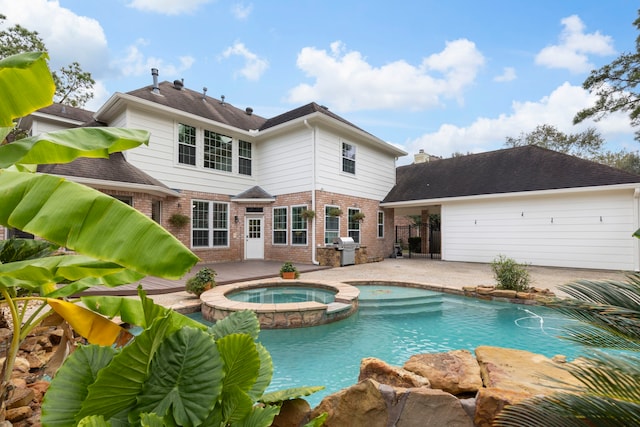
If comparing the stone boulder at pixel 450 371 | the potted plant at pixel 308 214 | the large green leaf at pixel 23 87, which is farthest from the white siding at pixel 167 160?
the stone boulder at pixel 450 371

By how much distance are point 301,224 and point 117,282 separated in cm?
1102

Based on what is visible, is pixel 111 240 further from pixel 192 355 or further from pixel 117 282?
pixel 117 282

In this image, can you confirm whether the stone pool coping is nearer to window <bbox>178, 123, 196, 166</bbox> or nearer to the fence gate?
window <bbox>178, 123, 196, 166</bbox>

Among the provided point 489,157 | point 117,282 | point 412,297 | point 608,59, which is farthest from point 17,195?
point 608,59

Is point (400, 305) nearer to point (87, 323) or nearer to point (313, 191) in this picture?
point (87, 323)

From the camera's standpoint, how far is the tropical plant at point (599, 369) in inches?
48.7

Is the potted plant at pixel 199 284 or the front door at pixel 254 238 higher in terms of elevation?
the front door at pixel 254 238

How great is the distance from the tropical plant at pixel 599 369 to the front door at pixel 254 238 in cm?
1297

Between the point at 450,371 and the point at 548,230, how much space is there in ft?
40.0

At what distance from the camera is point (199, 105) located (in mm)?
13953

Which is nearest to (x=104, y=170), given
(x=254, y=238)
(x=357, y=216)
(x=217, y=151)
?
(x=217, y=151)

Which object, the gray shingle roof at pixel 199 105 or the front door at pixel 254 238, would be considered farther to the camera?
the front door at pixel 254 238

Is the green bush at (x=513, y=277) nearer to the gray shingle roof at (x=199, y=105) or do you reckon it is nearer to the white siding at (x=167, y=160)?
the white siding at (x=167, y=160)

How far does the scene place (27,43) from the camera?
17.1 meters
